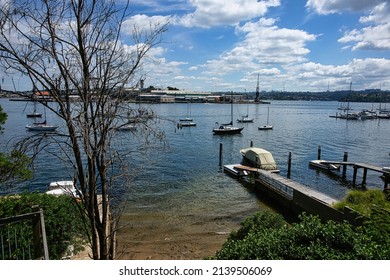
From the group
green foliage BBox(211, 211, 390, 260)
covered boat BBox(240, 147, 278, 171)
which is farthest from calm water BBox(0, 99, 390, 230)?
green foliage BBox(211, 211, 390, 260)

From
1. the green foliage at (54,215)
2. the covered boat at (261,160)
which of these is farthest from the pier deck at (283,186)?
the green foliage at (54,215)

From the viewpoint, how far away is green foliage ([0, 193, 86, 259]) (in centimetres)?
805

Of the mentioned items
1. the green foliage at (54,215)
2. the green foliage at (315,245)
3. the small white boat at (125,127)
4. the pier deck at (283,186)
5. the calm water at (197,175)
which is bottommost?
the calm water at (197,175)

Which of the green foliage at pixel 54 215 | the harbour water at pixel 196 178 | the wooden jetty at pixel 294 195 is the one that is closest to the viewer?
the green foliage at pixel 54 215

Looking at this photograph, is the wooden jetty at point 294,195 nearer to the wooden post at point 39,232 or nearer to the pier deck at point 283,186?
the pier deck at point 283,186

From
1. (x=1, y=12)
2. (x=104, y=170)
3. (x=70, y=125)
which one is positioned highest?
(x=1, y=12)

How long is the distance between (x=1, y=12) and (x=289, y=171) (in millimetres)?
27672

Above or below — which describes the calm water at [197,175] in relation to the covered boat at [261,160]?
below

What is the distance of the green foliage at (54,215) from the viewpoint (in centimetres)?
805

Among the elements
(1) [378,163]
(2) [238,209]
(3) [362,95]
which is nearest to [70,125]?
(2) [238,209]

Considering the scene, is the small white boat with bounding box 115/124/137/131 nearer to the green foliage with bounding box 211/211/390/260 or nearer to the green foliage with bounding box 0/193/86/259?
the green foliage with bounding box 211/211/390/260

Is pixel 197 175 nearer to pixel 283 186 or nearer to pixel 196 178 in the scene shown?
pixel 196 178

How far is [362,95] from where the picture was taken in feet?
641
